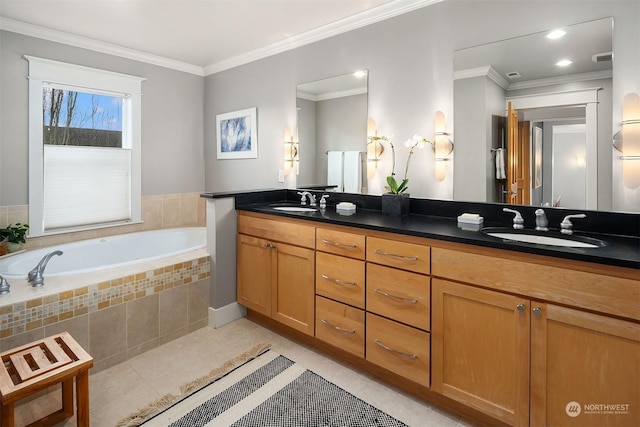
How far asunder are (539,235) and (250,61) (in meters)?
3.10

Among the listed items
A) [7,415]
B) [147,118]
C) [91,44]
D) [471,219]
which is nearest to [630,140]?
[471,219]

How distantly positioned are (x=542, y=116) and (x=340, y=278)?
147cm

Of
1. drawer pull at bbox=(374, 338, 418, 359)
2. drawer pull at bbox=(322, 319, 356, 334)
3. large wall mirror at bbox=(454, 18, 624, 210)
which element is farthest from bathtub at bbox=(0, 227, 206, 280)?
large wall mirror at bbox=(454, 18, 624, 210)

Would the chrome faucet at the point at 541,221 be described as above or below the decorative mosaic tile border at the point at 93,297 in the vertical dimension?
above

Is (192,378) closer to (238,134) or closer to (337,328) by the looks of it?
(337,328)

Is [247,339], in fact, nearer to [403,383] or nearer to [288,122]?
[403,383]

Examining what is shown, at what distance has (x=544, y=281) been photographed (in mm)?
1398

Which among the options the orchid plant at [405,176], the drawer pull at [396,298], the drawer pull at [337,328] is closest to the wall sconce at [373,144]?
the orchid plant at [405,176]

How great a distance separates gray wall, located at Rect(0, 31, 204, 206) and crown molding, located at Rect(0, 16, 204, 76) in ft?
0.14

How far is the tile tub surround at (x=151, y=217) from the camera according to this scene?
3029mm

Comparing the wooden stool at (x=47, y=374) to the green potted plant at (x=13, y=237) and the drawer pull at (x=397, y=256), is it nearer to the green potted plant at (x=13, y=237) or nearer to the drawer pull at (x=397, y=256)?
the drawer pull at (x=397, y=256)

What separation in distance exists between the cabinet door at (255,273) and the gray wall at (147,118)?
176cm

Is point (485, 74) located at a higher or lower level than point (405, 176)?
higher

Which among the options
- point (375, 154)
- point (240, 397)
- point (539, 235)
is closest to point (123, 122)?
point (375, 154)
